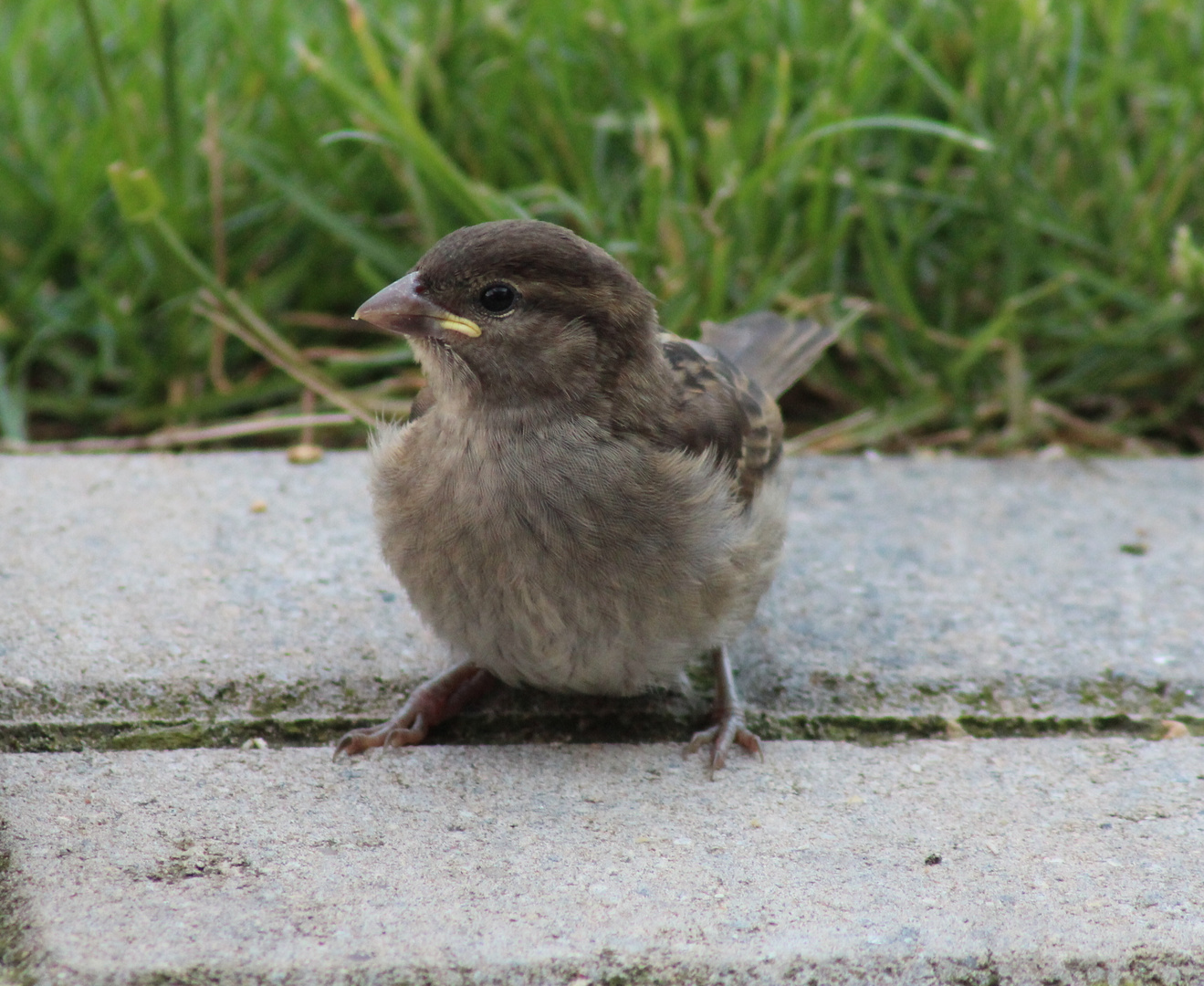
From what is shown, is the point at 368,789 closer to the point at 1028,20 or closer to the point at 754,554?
the point at 754,554

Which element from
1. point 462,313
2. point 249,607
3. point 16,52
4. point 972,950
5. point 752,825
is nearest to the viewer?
point 972,950

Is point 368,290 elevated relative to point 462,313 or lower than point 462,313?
lower

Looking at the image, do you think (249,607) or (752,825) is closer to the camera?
(752,825)

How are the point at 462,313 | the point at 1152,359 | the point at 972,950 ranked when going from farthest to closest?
the point at 1152,359 → the point at 462,313 → the point at 972,950

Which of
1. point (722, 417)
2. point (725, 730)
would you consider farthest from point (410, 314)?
point (725, 730)

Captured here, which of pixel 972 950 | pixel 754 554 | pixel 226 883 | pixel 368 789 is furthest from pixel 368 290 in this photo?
pixel 972 950

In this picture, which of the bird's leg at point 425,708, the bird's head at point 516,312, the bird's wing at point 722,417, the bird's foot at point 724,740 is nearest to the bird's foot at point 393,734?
the bird's leg at point 425,708

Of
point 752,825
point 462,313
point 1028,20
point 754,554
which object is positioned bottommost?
point 752,825

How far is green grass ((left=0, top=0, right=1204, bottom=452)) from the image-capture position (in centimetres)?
392

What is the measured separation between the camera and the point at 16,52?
456 cm

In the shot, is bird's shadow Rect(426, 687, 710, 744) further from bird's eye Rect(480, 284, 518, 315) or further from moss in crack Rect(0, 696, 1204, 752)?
bird's eye Rect(480, 284, 518, 315)

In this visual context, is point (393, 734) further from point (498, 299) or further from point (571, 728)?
point (498, 299)

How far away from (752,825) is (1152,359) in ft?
7.98

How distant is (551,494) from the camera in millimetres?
2594
